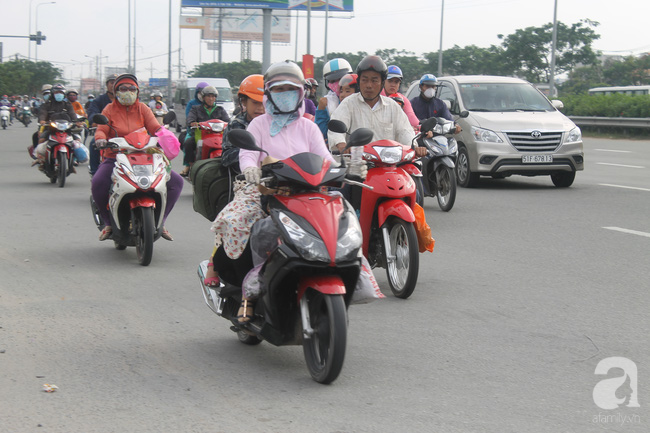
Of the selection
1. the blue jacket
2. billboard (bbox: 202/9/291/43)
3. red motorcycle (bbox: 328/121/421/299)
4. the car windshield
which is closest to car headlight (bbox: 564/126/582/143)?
the car windshield

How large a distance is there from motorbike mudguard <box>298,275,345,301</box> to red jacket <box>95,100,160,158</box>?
16.2ft

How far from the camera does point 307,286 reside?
479 cm

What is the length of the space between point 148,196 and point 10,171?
39.7 ft

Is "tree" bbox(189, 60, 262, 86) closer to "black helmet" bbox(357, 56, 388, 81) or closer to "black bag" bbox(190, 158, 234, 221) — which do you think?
"black helmet" bbox(357, 56, 388, 81)

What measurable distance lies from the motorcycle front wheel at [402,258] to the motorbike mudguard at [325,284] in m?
2.27

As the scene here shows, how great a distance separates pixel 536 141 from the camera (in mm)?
15211

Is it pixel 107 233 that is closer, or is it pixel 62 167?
pixel 107 233

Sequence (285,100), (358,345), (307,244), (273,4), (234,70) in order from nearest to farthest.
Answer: (307,244) < (285,100) < (358,345) < (273,4) < (234,70)

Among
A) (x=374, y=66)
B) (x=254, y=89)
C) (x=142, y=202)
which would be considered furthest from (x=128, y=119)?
(x=254, y=89)

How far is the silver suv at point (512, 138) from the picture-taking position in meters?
15.2

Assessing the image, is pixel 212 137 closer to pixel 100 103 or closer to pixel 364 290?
pixel 100 103

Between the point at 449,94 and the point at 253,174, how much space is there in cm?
1225

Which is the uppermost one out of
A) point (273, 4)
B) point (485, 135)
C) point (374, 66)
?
point (273, 4)

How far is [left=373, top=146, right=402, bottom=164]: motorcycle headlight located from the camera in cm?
735
